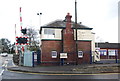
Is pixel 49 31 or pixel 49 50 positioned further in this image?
pixel 49 31

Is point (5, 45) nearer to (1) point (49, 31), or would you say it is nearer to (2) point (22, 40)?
(1) point (49, 31)

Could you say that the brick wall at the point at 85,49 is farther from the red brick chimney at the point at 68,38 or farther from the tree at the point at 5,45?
the tree at the point at 5,45

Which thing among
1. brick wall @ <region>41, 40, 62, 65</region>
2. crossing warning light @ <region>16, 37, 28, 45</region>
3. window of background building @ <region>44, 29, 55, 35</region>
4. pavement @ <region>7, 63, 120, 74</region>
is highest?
window of background building @ <region>44, 29, 55, 35</region>

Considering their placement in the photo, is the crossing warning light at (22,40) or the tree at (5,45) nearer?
the crossing warning light at (22,40)

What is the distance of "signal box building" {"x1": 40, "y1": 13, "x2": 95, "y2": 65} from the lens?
2344 centimetres

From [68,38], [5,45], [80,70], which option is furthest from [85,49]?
[5,45]

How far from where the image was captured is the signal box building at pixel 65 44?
76.9 ft

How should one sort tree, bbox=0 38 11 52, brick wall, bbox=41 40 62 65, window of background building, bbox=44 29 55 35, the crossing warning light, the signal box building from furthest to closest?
tree, bbox=0 38 11 52
window of background building, bbox=44 29 55 35
brick wall, bbox=41 40 62 65
the signal box building
the crossing warning light

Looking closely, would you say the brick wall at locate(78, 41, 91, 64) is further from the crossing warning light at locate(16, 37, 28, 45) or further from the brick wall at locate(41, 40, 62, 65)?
the crossing warning light at locate(16, 37, 28, 45)

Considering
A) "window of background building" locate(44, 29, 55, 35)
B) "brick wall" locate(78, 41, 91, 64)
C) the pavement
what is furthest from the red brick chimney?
the pavement

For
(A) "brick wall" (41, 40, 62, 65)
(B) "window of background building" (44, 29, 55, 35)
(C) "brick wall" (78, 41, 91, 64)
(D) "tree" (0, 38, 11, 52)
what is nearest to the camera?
(A) "brick wall" (41, 40, 62, 65)

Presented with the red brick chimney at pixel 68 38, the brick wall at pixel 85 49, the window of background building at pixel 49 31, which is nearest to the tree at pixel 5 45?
the window of background building at pixel 49 31

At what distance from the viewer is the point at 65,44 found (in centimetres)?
2355

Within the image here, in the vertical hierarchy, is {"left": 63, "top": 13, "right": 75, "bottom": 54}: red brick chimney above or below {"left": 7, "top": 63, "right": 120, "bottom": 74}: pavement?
above
